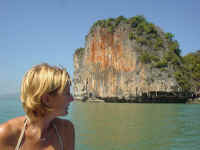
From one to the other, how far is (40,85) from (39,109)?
0.15 meters

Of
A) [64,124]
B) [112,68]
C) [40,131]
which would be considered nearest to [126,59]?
[112,68]

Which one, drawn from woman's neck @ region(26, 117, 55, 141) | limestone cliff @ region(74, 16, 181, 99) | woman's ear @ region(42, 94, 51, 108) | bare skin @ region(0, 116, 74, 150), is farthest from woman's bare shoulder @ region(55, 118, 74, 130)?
limestone cliff @ region(74, 16, 181, 99)

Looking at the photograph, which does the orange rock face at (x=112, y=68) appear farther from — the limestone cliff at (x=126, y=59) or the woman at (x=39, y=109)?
the woman at (x=39, y=109)

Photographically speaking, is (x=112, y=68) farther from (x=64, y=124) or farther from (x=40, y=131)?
(x=40, y=131)

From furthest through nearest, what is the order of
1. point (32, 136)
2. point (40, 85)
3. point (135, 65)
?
point (135, 65), point (32, 136), point (40, 85)

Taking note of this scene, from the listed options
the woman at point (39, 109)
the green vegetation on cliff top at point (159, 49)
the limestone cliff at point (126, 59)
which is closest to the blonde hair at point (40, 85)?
the woman at point (39, 109)

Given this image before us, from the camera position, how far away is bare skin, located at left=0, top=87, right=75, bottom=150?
124 cm

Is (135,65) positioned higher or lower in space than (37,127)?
higher

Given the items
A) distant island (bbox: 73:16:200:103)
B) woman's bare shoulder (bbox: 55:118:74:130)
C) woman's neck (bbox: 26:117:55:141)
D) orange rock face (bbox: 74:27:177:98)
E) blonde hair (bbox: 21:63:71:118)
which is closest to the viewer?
blonde hair (bbox: 21:63:71:118)

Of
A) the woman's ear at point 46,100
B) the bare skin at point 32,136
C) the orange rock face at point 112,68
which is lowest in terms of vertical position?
the bare skin at point 32,136

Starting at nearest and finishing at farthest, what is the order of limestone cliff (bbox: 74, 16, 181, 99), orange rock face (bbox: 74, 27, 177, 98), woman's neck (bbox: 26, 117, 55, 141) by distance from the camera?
woman's neck (bbox: 26, 117, 55, 141), limestone cliff (bbox: 74, 16, 181, 99), orange rock face (bbox: 74, 27, 177, 98)

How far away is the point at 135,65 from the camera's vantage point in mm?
44500

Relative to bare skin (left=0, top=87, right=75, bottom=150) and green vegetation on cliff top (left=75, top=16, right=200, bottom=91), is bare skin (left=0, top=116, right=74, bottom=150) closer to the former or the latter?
bare skin (left=0, top=87, right=75, bottom=150)

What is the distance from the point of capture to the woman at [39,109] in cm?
122
